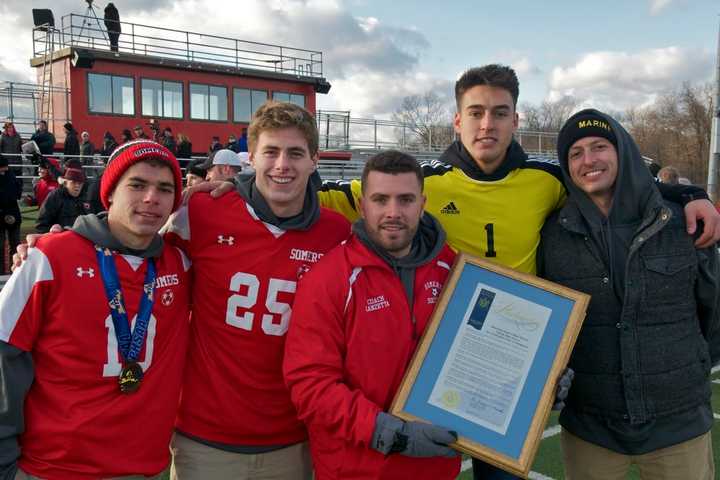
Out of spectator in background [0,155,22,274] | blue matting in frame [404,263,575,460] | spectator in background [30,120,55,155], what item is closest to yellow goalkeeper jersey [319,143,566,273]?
Answer: blue matting in frame [404,263,575,460]

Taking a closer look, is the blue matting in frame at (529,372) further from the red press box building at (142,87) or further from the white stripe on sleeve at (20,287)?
the red press box building at (142,87)

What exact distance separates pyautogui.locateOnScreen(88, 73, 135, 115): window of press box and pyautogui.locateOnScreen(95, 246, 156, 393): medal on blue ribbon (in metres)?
21.6

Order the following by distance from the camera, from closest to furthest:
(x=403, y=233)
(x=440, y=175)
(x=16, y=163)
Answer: (x=403, y=233)
(x=440, y=175)
(x=16, y=163)

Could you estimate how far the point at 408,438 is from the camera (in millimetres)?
2307

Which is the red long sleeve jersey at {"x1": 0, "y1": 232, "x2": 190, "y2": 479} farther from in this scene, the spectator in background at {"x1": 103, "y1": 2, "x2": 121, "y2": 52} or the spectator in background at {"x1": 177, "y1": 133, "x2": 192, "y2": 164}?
the spectator in background at {"x1": 103, "y1": 2, "x2": 121, "y2": 52}

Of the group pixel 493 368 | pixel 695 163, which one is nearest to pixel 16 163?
pixel 493 368

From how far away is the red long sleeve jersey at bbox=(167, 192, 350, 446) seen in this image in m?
2.72

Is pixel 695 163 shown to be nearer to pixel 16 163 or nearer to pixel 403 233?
pixel 16 163

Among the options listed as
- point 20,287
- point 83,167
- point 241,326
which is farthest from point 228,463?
point 83,167

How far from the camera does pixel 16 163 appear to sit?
15672mm

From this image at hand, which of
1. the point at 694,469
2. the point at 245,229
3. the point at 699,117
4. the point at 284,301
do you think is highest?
the point at 699,117

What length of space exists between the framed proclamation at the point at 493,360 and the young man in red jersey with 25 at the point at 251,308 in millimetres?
647

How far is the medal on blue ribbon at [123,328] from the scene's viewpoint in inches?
97.0

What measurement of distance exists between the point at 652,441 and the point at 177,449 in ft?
7.20
